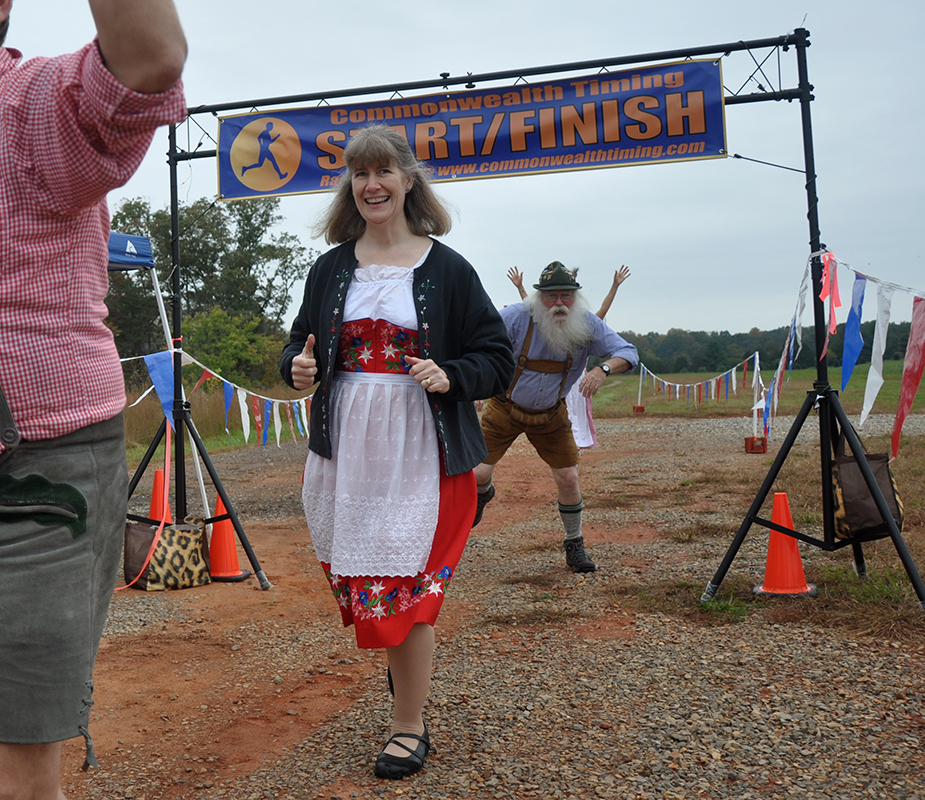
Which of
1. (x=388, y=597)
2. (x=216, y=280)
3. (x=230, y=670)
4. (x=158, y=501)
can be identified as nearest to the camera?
(x=388, y=597)

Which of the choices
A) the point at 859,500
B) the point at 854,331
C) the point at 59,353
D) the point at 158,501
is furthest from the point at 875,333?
the point at 158,501

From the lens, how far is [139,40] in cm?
131

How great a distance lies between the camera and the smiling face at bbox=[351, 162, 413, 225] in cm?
304

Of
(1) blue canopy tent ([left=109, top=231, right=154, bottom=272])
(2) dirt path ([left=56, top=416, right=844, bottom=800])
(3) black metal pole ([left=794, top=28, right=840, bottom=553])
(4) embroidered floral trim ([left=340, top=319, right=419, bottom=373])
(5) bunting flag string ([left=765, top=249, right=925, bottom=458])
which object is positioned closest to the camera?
(4) embroidered floral trim ([left=340, top=319, right=419, bottom=373])

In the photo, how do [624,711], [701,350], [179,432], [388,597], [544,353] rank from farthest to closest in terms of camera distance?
[701,350] → [179,432] → [544,353] → [624,711] → [388,597]

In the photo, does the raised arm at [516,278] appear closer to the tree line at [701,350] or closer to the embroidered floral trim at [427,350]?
the embroidered floral trim at [427,350]

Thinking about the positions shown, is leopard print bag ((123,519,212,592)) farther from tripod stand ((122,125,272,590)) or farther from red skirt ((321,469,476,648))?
red skirt ((321,469,476,648))

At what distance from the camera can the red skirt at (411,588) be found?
2.90 meters

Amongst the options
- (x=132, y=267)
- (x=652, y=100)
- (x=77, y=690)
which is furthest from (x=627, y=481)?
(x=77, y=690)

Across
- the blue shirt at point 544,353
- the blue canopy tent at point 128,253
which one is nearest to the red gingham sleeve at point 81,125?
the blue canopy tent at point 128,253

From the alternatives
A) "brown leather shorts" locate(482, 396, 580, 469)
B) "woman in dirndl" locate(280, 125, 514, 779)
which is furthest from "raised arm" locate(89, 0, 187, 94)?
"brown leather shorts" locate(482, 396, 580, 469)

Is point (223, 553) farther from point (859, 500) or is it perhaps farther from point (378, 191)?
point (859, 500)

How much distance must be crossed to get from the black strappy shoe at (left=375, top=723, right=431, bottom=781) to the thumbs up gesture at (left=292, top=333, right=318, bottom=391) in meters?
1.26

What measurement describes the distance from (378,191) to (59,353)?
1.71m
